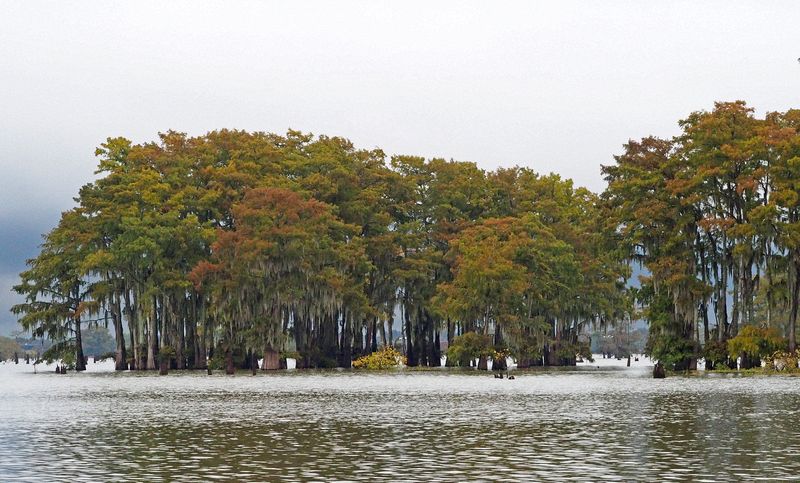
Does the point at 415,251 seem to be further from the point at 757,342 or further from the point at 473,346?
the point at 757,342

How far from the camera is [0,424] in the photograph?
3553 centimetres

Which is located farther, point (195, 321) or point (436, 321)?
point (436, 321)

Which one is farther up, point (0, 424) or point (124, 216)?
point (124, 216)

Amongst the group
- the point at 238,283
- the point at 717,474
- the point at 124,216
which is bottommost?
the point at 717,474

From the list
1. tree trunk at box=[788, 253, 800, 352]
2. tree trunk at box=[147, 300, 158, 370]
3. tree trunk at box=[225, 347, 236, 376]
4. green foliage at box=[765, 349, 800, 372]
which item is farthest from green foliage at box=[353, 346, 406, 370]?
tree trunk at box=[788, 253, 800, 352]

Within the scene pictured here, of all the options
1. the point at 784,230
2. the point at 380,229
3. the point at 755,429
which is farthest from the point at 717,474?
the point at 380,229

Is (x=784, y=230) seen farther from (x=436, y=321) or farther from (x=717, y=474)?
(x=717, y=474)

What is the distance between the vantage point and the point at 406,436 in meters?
31.0

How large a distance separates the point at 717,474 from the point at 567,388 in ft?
131

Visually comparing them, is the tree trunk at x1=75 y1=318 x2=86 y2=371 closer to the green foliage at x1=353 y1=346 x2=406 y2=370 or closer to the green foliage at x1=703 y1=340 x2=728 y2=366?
the green foliage at x1=353 y1=346 x2=406 y2=370

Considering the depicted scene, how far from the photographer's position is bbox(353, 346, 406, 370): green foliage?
102m

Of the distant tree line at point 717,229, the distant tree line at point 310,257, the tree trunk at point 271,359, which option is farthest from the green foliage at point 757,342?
the tree trunk at point 271,359

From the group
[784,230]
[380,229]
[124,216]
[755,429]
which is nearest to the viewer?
[755,429]

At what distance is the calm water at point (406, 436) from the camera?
23.0 m
